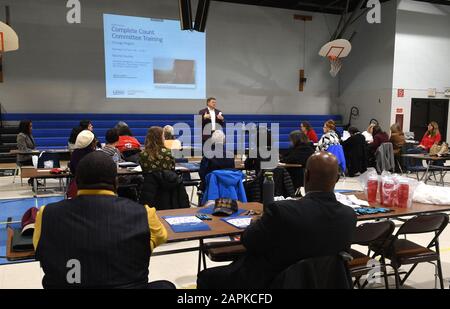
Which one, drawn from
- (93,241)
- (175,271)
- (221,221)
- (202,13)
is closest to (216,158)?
(175,271)

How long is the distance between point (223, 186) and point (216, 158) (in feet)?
1.40

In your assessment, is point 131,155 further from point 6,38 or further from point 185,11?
point 6,38

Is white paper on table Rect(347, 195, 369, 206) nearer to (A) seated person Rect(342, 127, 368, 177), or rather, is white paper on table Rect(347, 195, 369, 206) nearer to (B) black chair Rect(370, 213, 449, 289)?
(B) black chair Rect(370, 213, 449, 289)

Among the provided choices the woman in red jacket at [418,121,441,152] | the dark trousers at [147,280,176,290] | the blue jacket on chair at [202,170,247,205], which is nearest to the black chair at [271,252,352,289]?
the dark trousers at [147,280,176,290]

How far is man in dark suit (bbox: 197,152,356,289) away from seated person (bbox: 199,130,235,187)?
88.4 inches

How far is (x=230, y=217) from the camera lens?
2.49 m

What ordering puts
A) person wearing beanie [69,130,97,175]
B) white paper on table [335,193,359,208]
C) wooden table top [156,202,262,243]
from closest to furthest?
wooden table top [156,202,262,243] < white paper on table [335,193,359,208] < person wearing beanie [69,130,97,175]

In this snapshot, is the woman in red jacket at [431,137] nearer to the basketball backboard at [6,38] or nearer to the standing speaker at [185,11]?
the standing speaker at [185,11]

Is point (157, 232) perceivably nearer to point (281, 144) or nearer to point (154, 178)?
point (154, 178)

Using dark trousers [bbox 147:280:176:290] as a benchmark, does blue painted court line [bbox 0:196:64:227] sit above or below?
below

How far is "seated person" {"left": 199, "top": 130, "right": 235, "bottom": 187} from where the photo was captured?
405 centimetres

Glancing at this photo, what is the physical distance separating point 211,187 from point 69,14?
27.6ft

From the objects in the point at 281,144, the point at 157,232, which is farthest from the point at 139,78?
the point at 157,232

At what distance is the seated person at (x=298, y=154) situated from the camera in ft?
17.2
